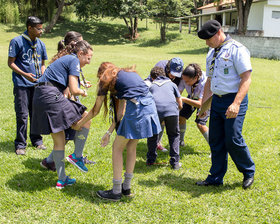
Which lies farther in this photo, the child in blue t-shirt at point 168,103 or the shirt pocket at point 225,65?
the child in blue t-shirt at point 168,103

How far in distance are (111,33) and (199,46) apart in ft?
46.1

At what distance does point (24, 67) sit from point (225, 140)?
3.54 meters

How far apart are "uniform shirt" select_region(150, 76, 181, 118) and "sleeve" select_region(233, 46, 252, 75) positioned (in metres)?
1.23

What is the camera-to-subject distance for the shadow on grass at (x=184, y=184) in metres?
4.17

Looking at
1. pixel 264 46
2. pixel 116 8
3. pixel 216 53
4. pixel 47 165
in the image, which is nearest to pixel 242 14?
pixel 264 46

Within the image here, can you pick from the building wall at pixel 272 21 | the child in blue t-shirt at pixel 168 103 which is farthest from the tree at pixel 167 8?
the child in blue t-shirt at pixel 168 103

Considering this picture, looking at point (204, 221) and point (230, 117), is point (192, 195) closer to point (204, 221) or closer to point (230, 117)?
point (204, 221)

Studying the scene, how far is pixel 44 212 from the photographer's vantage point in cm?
364

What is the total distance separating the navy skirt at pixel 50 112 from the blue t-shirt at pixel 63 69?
0.14 metres

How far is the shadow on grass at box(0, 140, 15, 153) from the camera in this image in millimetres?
5500

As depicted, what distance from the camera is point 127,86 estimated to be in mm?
3525

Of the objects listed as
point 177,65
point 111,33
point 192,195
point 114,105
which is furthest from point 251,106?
point 111,33

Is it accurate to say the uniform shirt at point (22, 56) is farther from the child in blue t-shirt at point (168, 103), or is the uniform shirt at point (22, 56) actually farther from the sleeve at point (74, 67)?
the child in blue t-shirt at point (168, 103)

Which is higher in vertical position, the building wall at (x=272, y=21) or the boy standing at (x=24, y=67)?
the building wall at (x=272, y=21)
